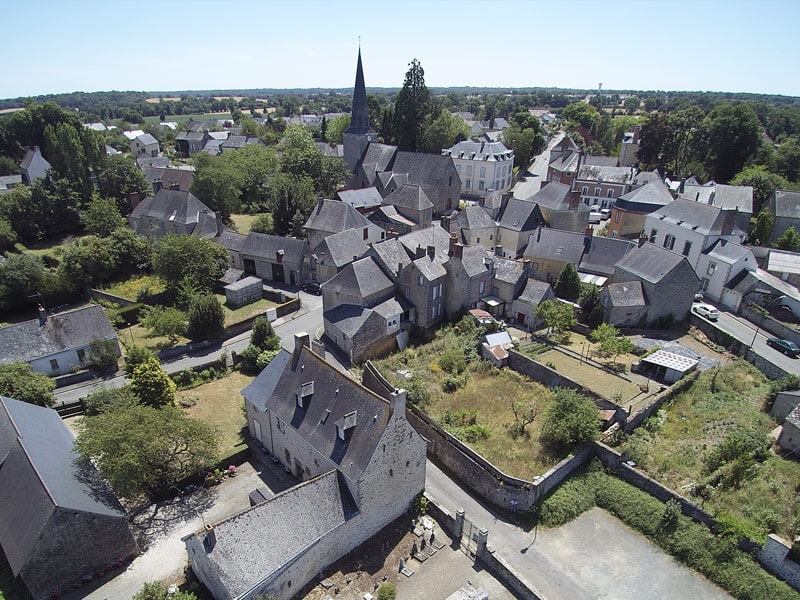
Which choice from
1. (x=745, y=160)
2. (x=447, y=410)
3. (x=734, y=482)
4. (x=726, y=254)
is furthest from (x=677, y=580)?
(x=745, y=160)

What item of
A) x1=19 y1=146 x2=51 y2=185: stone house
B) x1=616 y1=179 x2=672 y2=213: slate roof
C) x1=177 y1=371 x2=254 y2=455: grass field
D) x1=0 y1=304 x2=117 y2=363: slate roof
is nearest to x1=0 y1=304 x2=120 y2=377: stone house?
x1=0 y1=304 x2=117 y2=363: slate roof

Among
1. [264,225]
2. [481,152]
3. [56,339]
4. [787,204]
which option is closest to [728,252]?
[787,204]

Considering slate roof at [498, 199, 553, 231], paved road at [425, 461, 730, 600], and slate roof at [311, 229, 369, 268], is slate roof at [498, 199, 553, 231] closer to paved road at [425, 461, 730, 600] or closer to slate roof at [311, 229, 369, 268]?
slate roof at [311, 229, 369, 268]

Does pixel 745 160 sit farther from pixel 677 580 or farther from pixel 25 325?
pixel 25 325

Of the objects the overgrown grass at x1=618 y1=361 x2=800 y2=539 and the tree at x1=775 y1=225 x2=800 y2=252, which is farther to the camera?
the tree at x1=775 y1=225 x2=800 y2=252

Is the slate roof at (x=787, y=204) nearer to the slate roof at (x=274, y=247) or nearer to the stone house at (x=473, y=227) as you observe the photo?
the stone house at (x=473, y=227)

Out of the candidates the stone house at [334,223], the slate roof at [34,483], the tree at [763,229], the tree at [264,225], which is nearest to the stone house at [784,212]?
the tree at [763,229]
